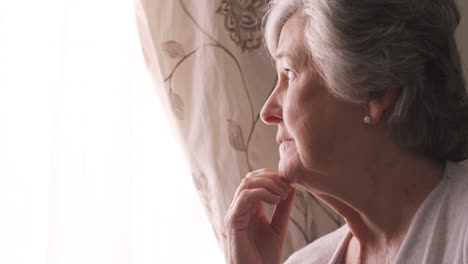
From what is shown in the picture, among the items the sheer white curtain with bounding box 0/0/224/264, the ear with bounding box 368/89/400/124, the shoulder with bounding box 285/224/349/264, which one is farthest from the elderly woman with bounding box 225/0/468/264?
the sheer white curtain with bounding box 0/0/224/264

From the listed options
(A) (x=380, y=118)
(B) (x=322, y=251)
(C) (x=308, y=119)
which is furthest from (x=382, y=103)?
(B) (x=322, y=251)

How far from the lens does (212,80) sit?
1.78 m

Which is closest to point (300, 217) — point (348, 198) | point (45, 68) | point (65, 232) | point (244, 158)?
point (244, 158)

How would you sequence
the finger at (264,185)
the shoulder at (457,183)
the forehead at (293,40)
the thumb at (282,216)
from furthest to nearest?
the thumb at (282,216)
the finger at (264,185)
the forehead at (293,40)
the shoulder at (457,183)

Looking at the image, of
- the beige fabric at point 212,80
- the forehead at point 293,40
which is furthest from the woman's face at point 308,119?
the beige fabric at point 212,80

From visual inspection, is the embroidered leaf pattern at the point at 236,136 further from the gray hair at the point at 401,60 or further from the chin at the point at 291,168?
the gray hair at the point at 401,60

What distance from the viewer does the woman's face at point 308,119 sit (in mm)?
1329

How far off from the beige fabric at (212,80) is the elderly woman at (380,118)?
36cm

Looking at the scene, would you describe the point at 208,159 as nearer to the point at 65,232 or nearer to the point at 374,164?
the point at 65,232

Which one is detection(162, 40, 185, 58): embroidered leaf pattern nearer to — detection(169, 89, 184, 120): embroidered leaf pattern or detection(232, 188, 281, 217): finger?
detection(169, 89, 184, 120): embroidered leaf pattern

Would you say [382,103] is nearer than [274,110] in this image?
Yes

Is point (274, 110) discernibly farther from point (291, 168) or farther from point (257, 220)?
point (257, 220)

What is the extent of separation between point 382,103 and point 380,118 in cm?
3

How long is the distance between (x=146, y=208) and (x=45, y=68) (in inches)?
18.0
